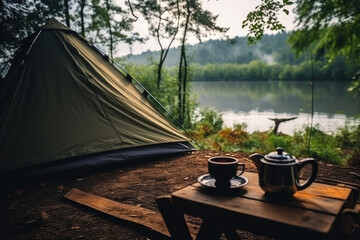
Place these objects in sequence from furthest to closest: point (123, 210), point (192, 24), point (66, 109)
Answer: point (192, 24) → point (66, 109) → point (123, 210)

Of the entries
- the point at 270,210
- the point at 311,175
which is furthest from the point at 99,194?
the point at 311,175

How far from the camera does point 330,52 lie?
294 inches

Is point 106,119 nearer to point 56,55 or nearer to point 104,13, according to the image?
point 56,55

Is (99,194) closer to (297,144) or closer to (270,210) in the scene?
(270,210)

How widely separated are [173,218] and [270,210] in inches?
29.0

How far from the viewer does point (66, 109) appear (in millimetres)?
4113

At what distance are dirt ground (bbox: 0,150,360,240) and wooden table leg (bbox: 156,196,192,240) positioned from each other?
49cm

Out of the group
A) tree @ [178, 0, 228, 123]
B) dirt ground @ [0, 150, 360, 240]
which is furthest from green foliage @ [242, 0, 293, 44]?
tree @ [178, 0, 228, 123]

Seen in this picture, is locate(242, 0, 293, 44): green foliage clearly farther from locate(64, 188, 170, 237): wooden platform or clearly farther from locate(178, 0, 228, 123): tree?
locate(178, 0, 228, 123): tree

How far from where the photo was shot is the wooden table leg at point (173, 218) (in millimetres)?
1718

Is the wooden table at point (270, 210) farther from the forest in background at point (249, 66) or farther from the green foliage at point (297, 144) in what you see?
the forest in background at point (249, 66)

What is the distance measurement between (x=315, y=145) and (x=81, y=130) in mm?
5599

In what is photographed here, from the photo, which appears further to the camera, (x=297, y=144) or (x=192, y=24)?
(x=192, y=24)

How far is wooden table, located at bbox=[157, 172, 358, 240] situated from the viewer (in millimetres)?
1167
